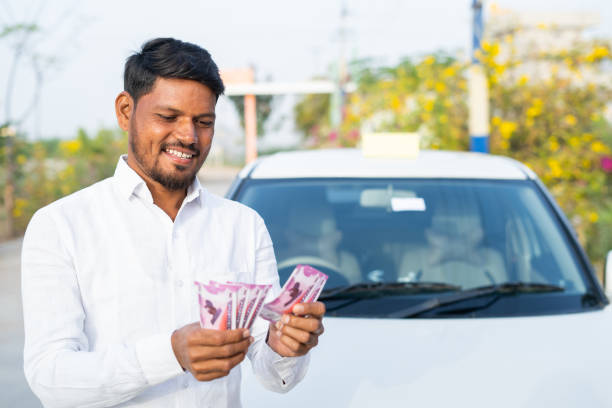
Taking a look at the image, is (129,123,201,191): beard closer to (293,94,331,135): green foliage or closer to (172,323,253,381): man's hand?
(172,323,253,381): man's hand

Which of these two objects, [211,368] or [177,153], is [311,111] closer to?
[177,153]

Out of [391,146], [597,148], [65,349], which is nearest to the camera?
[65,349]

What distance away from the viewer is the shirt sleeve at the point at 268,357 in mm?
1636

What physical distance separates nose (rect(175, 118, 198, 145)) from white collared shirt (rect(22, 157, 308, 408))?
0.47 ft

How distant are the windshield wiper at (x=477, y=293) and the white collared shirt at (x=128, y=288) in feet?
3.01

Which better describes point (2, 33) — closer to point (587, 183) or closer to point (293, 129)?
point (587, 183)

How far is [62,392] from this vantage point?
1378 millimetres

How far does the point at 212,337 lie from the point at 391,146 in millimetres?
2184

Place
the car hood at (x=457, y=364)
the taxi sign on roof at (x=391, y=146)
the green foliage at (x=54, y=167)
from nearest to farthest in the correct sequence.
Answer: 1. the car hood at (x=457, y=364)
2. the taxi sign on roof at (x=391, y=146)
3. the green foliage at (x=54, y=167)

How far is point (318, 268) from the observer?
9.43 ft

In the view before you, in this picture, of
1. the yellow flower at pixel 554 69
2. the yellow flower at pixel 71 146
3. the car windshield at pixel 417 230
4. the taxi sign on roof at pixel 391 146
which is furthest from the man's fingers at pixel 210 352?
the yellow flower at pixel 71 146

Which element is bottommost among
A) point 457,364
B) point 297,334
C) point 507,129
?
point 507,129

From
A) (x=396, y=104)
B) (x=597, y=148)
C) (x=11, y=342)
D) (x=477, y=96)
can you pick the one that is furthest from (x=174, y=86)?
(x=396, y=104)

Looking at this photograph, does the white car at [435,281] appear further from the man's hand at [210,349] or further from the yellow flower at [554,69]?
the yellow flower at [554,69]
